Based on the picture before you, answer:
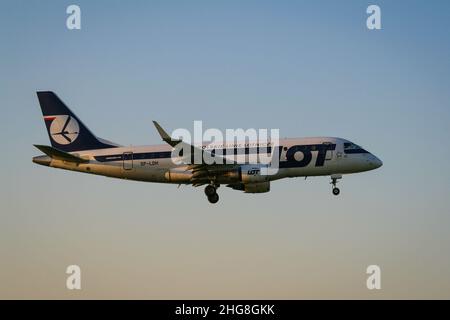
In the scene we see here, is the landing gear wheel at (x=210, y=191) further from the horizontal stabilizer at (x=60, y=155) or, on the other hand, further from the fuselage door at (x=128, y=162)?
the horizontal stabilizer at (x=60, y=155)

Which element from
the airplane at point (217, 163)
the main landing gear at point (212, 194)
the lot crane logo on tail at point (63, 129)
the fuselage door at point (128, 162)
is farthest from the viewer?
the lot crane logo on tail at point (63, 129)

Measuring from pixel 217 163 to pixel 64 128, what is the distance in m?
16.0

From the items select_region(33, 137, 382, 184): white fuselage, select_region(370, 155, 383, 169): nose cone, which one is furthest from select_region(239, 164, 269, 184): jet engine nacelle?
select_region(370, 155, 383, 169): nose cone

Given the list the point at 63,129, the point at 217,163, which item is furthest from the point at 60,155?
the point at 217,163

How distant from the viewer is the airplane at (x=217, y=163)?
2736 inches

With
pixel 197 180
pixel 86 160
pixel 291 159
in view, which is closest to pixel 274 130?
pixel 291 159

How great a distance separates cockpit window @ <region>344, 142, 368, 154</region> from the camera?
70.5 metres

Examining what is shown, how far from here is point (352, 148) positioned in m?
70.8

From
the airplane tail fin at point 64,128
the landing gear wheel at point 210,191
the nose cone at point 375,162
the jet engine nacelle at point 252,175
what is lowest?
the landing gear wheel at point 210,191

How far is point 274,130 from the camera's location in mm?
71375

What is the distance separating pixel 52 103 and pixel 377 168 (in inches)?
1182

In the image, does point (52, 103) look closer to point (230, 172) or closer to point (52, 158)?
point (52, 158)

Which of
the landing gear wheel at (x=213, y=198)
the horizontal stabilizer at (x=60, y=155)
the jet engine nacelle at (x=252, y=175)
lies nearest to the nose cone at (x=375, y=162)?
the jet engine nacelle at (x=252, y=175)

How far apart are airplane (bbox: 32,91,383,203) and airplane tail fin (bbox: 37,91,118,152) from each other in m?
0.19
